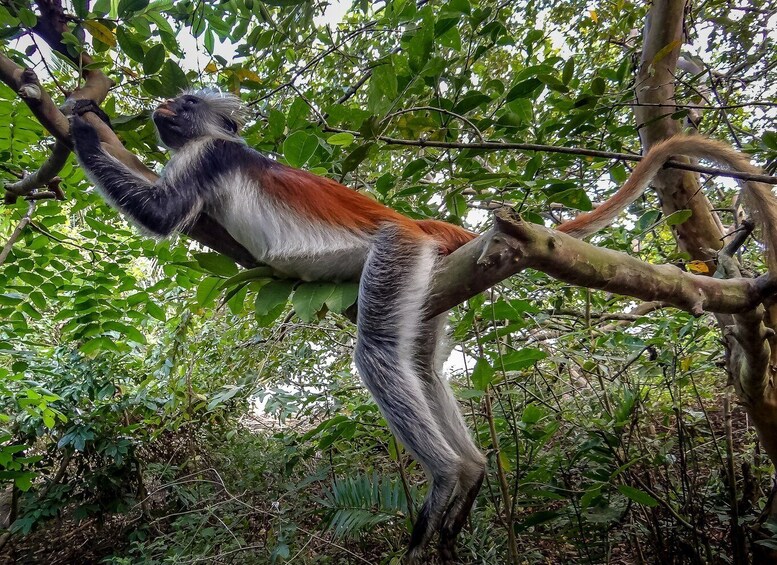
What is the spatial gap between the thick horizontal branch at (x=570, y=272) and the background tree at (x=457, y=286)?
0.01 metres

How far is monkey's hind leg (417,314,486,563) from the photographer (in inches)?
93.3

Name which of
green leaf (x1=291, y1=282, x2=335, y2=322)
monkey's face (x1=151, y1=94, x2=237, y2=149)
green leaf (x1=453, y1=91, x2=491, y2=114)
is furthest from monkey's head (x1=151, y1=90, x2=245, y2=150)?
green leaf (x1=453, y1=91, x2=491, y2=114)

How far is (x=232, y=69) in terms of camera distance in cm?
266

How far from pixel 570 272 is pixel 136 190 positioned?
223 centimetres

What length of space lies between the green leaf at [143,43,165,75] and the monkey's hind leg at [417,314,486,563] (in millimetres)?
1807

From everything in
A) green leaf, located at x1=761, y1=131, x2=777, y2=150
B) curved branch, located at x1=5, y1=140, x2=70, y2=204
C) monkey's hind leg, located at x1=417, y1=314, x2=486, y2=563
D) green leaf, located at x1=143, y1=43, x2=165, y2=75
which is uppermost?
green leaf, located at x1=761, y1=131, x2=777, y2=150

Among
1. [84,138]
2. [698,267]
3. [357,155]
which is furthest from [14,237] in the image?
[698,267]

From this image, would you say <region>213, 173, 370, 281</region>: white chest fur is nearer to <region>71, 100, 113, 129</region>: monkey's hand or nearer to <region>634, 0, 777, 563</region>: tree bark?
<region>71, 100, 113, 129</region>: monkey's hand

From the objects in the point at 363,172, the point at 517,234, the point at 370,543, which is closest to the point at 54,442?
the point at 370,543

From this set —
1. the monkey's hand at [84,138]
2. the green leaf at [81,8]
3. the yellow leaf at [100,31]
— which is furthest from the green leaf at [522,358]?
the green leaf at [81,8]

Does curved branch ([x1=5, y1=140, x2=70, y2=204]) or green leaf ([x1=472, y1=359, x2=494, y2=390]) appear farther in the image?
curved branch ([x1=5, y1=140, x2=70, y2=204])

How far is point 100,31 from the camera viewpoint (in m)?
1.99

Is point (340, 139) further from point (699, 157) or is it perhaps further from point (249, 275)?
point (699, 157)

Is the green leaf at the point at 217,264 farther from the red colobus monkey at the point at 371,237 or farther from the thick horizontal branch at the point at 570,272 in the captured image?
the thick horizontal branch at the point at 570,272
